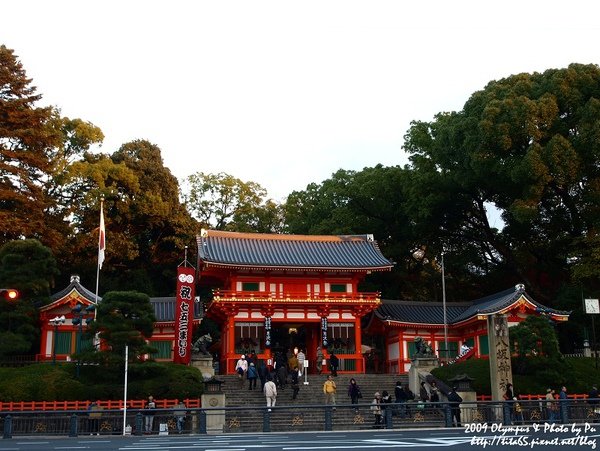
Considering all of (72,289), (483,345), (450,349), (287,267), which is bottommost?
(450,349)

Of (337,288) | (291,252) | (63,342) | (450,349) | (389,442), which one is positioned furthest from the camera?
(291,252)

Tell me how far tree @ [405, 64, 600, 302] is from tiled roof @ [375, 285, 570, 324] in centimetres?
391

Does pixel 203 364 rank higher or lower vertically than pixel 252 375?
higher

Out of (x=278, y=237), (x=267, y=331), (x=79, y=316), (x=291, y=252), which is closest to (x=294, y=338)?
(x=267, y=331)

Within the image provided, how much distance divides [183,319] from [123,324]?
14.2 feet

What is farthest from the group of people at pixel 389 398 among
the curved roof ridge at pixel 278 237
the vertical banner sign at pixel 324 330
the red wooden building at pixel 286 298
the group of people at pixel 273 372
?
the curved roof ridge at pixel 278 237

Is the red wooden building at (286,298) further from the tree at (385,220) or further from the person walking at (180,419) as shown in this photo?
the person walking at (180,419)

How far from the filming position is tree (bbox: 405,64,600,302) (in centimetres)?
3928

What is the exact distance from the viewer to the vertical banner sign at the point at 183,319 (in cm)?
3162

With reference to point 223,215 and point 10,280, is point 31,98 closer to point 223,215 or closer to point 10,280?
point 10,280

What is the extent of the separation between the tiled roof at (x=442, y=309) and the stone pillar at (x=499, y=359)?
11780 millimetres

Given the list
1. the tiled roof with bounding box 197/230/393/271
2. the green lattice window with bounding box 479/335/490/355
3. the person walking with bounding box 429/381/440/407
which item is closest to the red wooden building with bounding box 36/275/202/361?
the tiled roof with bounding box 197/230/393/271

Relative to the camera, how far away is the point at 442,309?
1715 inches

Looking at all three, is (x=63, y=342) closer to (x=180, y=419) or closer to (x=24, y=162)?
(x=24, y=162)
